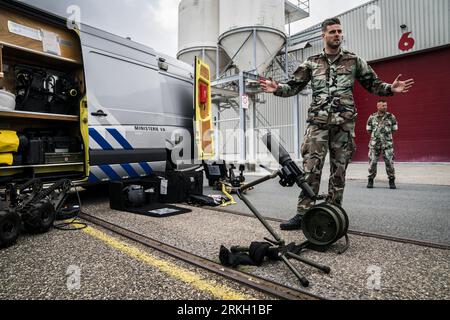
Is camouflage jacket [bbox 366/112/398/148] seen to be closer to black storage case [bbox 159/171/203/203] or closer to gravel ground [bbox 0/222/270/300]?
black storage case [bbox 159/171/203/203]

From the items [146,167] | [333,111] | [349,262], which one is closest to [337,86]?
[333,111]

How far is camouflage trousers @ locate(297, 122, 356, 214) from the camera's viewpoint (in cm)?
277

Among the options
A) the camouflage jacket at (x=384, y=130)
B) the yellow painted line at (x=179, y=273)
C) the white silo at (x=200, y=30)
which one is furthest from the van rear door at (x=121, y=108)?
the white silo at (x=200, y=30)

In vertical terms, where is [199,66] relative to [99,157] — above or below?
above

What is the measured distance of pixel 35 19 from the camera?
370 centimetres

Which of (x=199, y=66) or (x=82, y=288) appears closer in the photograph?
(x=82, y=288)

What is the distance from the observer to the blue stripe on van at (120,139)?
13.5 feet

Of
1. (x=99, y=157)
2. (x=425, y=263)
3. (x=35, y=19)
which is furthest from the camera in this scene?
(x=99, y=157)

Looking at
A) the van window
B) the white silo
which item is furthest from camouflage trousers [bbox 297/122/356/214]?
the white silo

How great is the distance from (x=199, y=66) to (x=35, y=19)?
8.07 feet

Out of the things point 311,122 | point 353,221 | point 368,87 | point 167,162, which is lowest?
point 353,221

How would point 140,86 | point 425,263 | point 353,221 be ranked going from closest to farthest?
point 425,263 < point 353,221 < point 140,86

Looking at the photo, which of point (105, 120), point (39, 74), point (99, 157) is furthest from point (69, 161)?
point (39, 74)

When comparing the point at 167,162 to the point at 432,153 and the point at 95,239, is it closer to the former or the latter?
the point at 95,239
